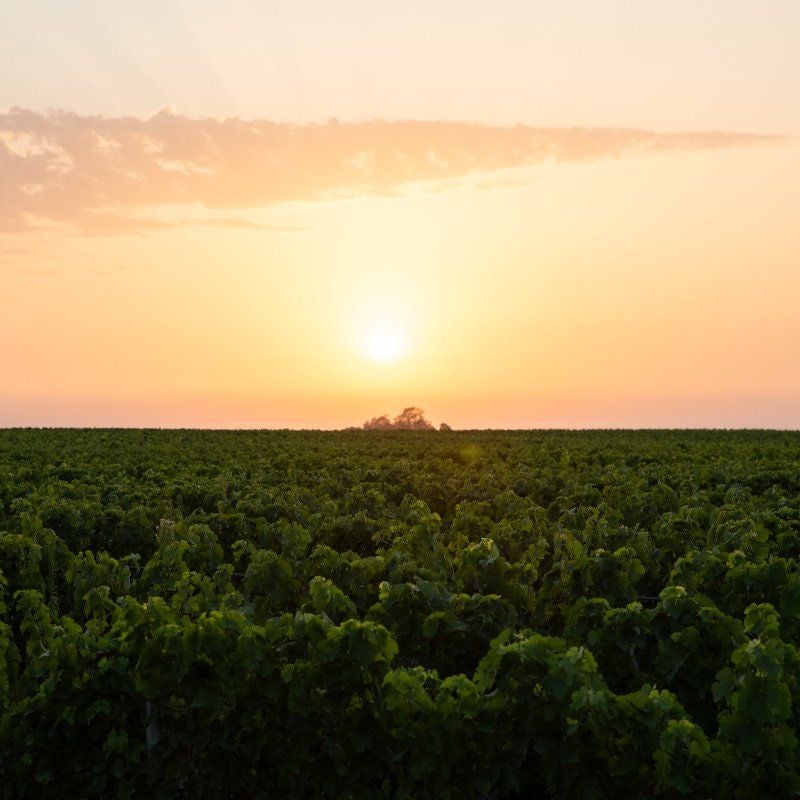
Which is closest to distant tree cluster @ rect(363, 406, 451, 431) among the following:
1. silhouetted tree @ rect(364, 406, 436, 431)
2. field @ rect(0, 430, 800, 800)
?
silhouetted tree @ rect(364, 406, 436, 431)

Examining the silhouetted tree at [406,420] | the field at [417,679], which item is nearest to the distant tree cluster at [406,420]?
the silhouetted tree at [406,420]

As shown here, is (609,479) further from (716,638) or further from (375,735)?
(375,735)

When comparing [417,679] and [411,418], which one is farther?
[411,418]

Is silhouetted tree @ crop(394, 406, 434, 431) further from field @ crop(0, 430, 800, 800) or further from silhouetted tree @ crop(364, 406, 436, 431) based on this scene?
field @ crop(0, 430, 800, 800)

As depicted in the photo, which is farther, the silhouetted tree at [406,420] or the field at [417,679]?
the silhouetted tree at [406,420]

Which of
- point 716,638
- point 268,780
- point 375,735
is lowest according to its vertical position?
point 268,780

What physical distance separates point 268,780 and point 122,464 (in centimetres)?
2060

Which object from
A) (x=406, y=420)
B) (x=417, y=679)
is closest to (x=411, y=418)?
(x=406, y=420)

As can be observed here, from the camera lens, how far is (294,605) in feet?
33.2

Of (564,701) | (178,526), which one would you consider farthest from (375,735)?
(178,526)

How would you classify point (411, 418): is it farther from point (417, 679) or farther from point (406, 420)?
point (417, 679)

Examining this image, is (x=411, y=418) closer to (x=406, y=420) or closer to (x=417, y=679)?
(x=406, y=420)

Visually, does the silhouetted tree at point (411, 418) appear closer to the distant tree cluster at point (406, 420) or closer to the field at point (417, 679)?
the distant tree cluster at point (406, 420)

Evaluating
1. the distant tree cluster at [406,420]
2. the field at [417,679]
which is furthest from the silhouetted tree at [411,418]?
A: the field at [417,679]
